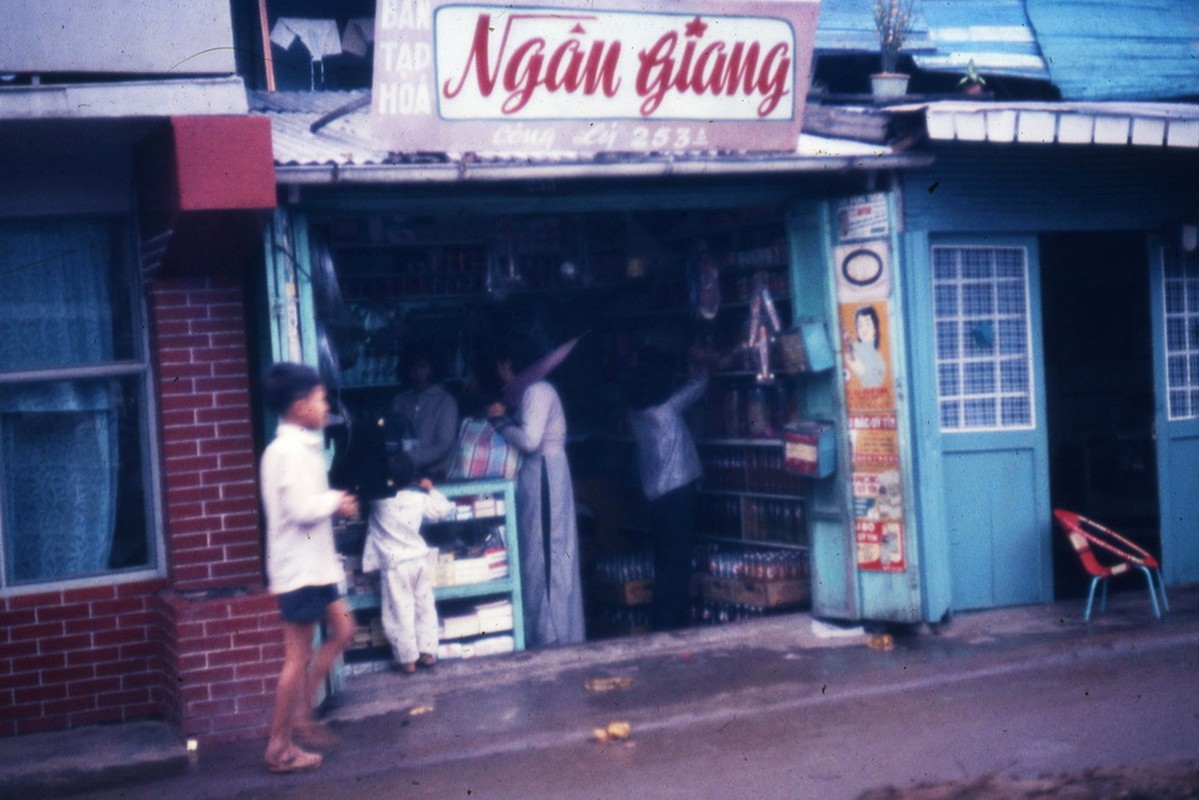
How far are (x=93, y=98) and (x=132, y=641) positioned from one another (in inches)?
119

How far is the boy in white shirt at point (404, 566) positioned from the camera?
7598mm

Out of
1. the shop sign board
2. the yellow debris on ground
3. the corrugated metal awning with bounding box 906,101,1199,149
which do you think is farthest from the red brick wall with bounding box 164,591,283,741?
the corrugated metal awning with bounding box 906,101,1199,149

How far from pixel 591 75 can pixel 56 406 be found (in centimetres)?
358

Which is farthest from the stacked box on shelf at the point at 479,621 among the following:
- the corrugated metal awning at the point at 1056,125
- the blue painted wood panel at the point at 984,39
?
the blue painted wood panel at the point at 984,39

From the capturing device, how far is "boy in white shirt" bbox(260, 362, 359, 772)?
6.00 metres

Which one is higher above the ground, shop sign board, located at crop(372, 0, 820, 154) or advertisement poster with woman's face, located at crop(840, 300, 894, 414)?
shop sign board, located at crop(372, 0, 820, 154)

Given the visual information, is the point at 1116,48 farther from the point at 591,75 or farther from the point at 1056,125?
the point at 591,75

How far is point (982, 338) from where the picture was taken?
8547 millimetres

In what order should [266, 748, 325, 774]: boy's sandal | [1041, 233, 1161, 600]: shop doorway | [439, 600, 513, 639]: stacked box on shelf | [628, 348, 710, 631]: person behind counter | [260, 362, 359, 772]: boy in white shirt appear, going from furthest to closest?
1. [1041, 233, 1161, 600]: shop doorway
2. [628, 348, 710, 631]: person behind counter
3. [439, 600, 513, 639]: stacked box on shelf
4. [266, 748, 325, 774]: boy's sandal
5. [260, 362, 359, 772]: boy in white shirt

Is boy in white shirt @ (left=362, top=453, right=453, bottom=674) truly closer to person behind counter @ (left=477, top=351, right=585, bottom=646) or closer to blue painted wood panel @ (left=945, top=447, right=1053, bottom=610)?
person behind counter @ (left=477, top=351, right=585, bottom=646)

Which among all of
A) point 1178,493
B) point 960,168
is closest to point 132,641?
point 960,168

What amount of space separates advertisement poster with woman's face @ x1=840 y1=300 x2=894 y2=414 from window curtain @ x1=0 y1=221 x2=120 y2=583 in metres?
4.50

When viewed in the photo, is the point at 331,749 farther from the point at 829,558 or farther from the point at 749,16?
the point at 749,16

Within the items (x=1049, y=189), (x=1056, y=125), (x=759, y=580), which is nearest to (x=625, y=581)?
(x=759, y=580)
